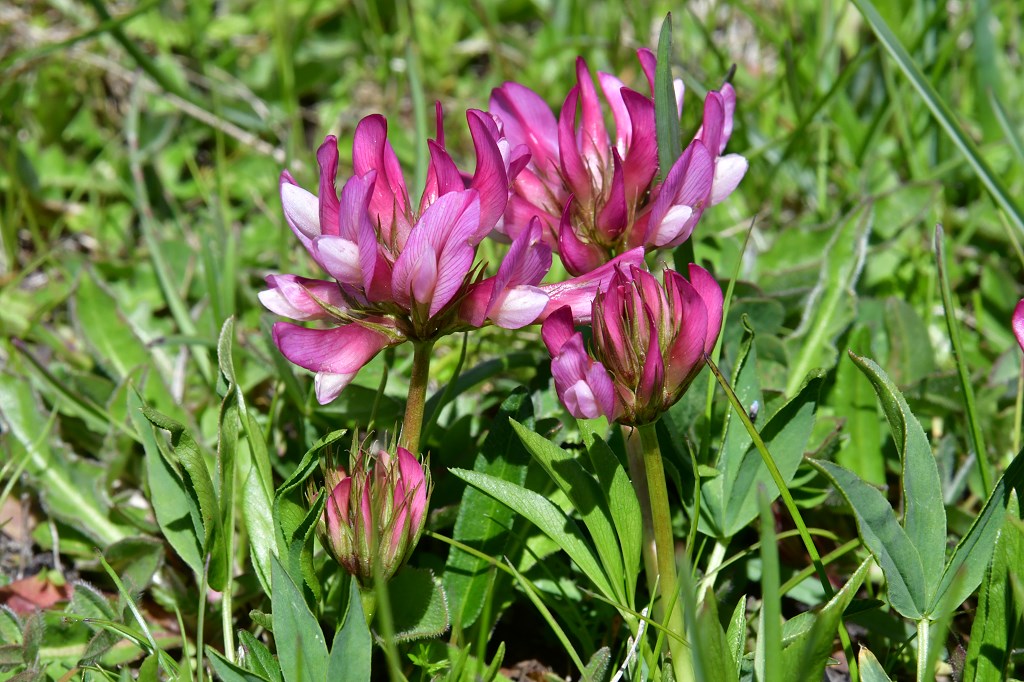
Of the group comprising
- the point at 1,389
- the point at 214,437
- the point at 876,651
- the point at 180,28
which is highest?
the point at 180,28

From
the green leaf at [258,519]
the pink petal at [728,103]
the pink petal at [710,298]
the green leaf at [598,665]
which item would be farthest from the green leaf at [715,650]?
the pink petal at [728,103]

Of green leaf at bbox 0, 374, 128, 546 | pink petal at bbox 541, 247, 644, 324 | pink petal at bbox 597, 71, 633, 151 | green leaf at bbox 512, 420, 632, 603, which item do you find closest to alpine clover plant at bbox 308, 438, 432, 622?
green leaf at bbox 512, 420, 632, 603

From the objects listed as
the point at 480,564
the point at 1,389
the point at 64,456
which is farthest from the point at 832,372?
the point at 1,389

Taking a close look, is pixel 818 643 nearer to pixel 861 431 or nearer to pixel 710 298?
pixel 710 298

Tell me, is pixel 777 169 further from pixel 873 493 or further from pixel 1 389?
pixel 1 389

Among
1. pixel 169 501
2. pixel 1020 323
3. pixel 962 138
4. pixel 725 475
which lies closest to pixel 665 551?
pixel 725 475
